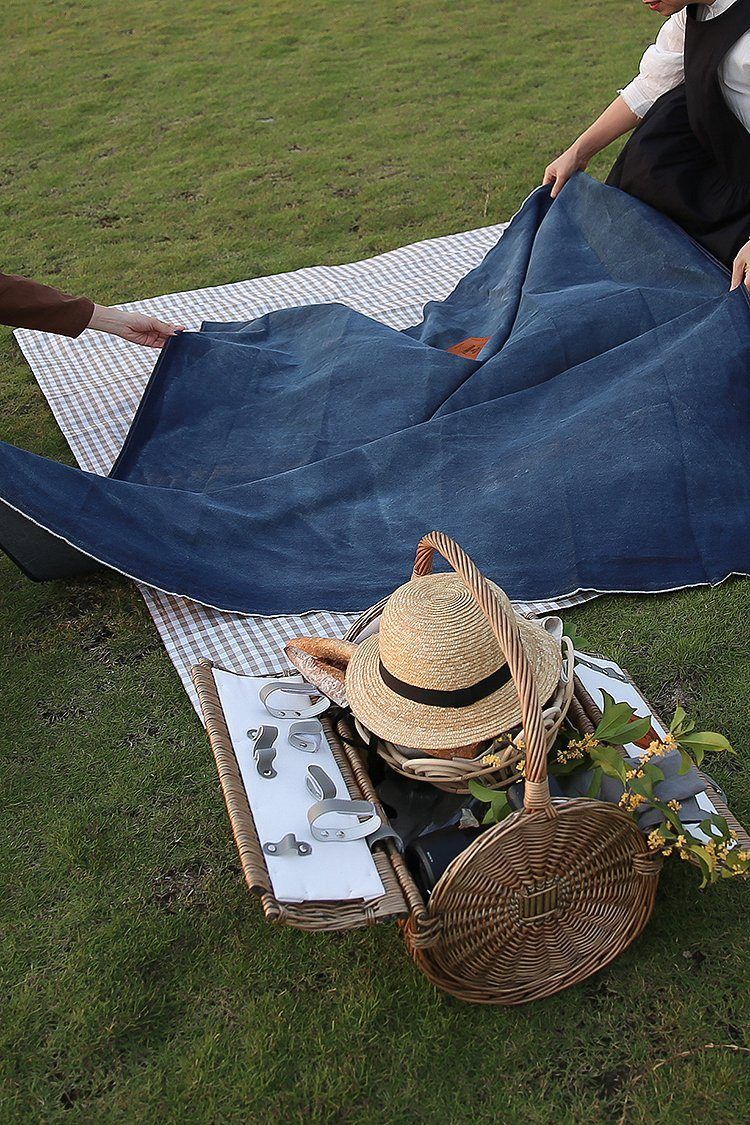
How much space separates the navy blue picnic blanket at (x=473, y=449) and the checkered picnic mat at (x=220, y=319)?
8cm

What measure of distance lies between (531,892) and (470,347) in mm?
2010

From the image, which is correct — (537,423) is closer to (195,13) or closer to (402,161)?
(402,161)

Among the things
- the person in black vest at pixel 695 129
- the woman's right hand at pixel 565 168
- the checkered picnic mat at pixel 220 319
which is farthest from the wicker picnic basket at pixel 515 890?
the woman's right hand at pixel 565 168

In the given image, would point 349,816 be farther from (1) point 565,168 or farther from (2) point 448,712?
(1) point 565,168

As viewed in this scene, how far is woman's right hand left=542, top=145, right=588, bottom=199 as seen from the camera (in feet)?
11.1

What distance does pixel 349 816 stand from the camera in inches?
66.0

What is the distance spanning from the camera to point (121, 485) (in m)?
2.61

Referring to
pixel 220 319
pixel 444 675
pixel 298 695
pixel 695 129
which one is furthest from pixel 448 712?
pixel 220 319

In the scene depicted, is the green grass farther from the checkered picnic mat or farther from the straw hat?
the straw hat

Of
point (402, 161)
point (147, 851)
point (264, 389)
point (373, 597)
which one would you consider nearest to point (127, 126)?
point (402, 161)

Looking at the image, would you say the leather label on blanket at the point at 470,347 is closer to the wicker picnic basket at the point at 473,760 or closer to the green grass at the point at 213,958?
the green grass at the point at 213,958

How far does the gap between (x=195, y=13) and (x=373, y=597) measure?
7.16 metres

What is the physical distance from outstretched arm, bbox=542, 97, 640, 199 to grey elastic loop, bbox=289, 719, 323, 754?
7.59 feet

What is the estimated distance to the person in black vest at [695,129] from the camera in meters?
2.67
